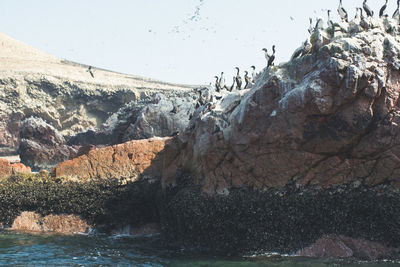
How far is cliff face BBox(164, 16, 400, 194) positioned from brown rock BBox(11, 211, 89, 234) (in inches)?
218

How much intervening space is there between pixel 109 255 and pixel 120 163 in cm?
466

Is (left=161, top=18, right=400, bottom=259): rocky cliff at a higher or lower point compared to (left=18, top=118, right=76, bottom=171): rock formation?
lower

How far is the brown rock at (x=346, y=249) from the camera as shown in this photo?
11.9 meters

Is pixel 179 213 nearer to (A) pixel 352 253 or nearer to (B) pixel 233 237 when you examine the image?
(B) pixel 233 237

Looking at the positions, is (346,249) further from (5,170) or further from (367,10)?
(5,170)

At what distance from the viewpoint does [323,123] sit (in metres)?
12.1

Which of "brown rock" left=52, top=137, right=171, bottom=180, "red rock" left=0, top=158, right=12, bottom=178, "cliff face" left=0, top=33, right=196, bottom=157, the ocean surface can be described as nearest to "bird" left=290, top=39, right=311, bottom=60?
the ocean surface

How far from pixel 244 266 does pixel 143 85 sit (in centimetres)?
6200

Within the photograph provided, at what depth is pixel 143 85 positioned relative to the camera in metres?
72.1

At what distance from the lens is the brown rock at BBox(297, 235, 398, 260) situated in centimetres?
1193

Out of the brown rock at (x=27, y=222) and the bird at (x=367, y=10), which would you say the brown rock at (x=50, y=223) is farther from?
the bird at (x=367, y=10)

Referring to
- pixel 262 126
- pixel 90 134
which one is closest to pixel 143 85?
pixel 90 134

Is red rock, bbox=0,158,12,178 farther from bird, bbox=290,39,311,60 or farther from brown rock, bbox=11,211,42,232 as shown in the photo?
bird, bbox=290,39,311,60

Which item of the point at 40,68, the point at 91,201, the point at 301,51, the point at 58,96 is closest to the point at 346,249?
the point at 301,51
